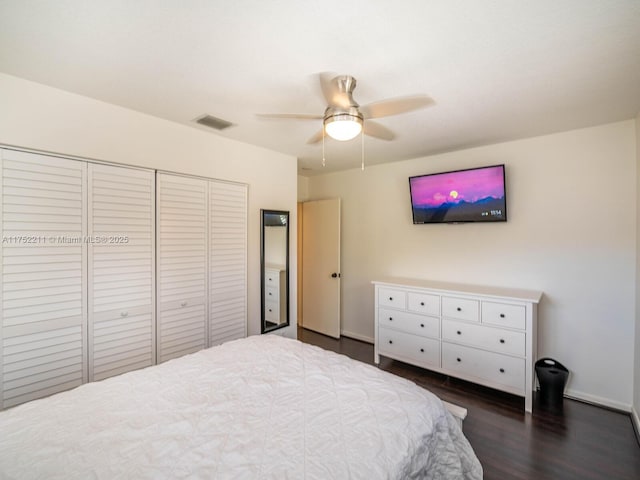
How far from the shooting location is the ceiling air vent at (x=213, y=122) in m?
2.45

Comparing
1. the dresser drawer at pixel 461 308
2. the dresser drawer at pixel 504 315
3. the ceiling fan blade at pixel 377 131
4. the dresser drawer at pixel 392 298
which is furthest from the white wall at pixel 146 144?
the dresser drawer at pixel 504 315

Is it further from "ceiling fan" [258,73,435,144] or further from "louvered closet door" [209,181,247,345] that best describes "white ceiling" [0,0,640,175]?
"louvered closet door" [209,181,247,345]

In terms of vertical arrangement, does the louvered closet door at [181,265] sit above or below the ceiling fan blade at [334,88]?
below

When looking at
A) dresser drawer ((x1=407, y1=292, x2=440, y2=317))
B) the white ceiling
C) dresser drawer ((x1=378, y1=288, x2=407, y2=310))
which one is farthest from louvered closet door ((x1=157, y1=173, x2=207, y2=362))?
dresser drawer ((x1=407, y1=292, x2=440, y2=317))

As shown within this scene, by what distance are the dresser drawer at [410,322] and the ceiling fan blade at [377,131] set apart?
1844mm

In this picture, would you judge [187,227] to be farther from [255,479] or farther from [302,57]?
[255,479]

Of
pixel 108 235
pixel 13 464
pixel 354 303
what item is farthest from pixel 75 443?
pixel 354 303

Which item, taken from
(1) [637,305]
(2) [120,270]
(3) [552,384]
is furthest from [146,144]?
(1) [637,305]

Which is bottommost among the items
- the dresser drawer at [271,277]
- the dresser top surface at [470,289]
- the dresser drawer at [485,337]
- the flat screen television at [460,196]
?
the dresser drawer at [485,337]

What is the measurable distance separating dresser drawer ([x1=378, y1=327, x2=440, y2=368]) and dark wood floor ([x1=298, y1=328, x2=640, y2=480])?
269 mm

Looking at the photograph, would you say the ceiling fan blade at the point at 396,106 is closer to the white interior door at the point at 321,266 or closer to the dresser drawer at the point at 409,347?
the white interior door at the point at 321,266

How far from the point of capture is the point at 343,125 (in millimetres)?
1721

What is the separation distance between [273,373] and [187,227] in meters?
1.58

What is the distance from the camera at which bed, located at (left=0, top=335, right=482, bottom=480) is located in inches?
42.0
